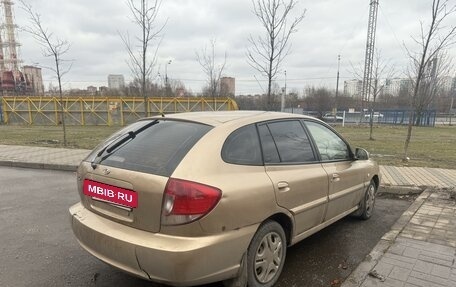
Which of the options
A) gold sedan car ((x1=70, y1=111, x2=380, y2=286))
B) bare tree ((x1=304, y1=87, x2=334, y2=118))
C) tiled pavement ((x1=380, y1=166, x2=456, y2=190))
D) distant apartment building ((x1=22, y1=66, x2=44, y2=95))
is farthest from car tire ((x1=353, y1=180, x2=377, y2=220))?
distant apartment building ((x1=22, y1=66, x2=44, y2=95))

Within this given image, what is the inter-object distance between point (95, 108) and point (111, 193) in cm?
2503

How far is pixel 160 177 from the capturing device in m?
2.50

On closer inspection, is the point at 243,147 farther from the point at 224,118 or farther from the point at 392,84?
the point at 392,84

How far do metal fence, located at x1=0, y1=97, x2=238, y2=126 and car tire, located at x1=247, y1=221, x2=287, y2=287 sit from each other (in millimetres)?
22529

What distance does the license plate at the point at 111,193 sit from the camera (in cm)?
261

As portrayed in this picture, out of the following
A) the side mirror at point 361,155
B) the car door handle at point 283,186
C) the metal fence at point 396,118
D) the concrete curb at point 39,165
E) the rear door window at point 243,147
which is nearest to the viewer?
the rear door window at point 243,147

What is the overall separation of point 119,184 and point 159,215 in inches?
18.4

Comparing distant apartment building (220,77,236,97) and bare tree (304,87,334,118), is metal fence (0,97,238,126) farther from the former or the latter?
bare tree (304,87,334,118)

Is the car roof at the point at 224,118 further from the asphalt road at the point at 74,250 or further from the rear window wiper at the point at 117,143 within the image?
the asphalt road at the point at 74,250

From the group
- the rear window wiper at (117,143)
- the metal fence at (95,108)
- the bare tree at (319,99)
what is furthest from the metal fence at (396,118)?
the rear window wiper at (117,143)

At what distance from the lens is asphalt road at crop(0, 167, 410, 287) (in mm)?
3197

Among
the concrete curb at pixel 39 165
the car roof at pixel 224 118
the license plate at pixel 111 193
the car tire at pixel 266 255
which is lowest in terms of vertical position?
the concrete curb at pixel 39 165

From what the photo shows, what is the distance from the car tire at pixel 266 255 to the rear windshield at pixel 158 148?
0.94m

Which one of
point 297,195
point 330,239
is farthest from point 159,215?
point 330,239
